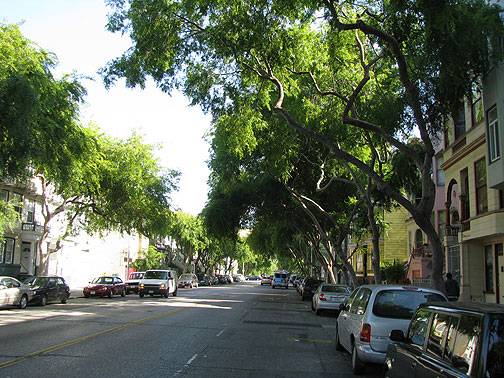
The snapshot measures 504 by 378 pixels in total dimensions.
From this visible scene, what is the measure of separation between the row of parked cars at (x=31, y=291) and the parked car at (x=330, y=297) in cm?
1281

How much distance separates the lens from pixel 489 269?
71.6 feet

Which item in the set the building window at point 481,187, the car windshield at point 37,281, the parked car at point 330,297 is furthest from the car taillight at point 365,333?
the car windshield at point 37,281

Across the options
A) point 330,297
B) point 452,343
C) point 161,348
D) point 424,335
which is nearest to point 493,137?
point 330,297

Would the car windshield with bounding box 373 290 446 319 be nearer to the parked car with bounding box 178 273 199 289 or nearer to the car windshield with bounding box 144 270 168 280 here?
the car windshield with bounding box 144 270 168 280

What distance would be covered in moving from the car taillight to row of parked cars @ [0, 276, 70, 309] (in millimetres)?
17566

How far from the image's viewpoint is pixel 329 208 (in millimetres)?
33000

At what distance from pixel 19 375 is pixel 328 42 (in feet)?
41.0

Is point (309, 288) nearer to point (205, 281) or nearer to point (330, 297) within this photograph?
point (330, 297)

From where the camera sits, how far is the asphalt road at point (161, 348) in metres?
9.41

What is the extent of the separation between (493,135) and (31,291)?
20.2 m

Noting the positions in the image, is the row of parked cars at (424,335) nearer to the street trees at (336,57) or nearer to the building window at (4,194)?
the street trees at (336,57)

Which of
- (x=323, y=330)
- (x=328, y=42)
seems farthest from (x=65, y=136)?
(x=323, y=330)

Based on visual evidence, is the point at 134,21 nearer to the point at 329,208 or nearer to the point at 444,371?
the point at 444,371

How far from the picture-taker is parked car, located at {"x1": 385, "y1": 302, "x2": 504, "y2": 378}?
429cm
